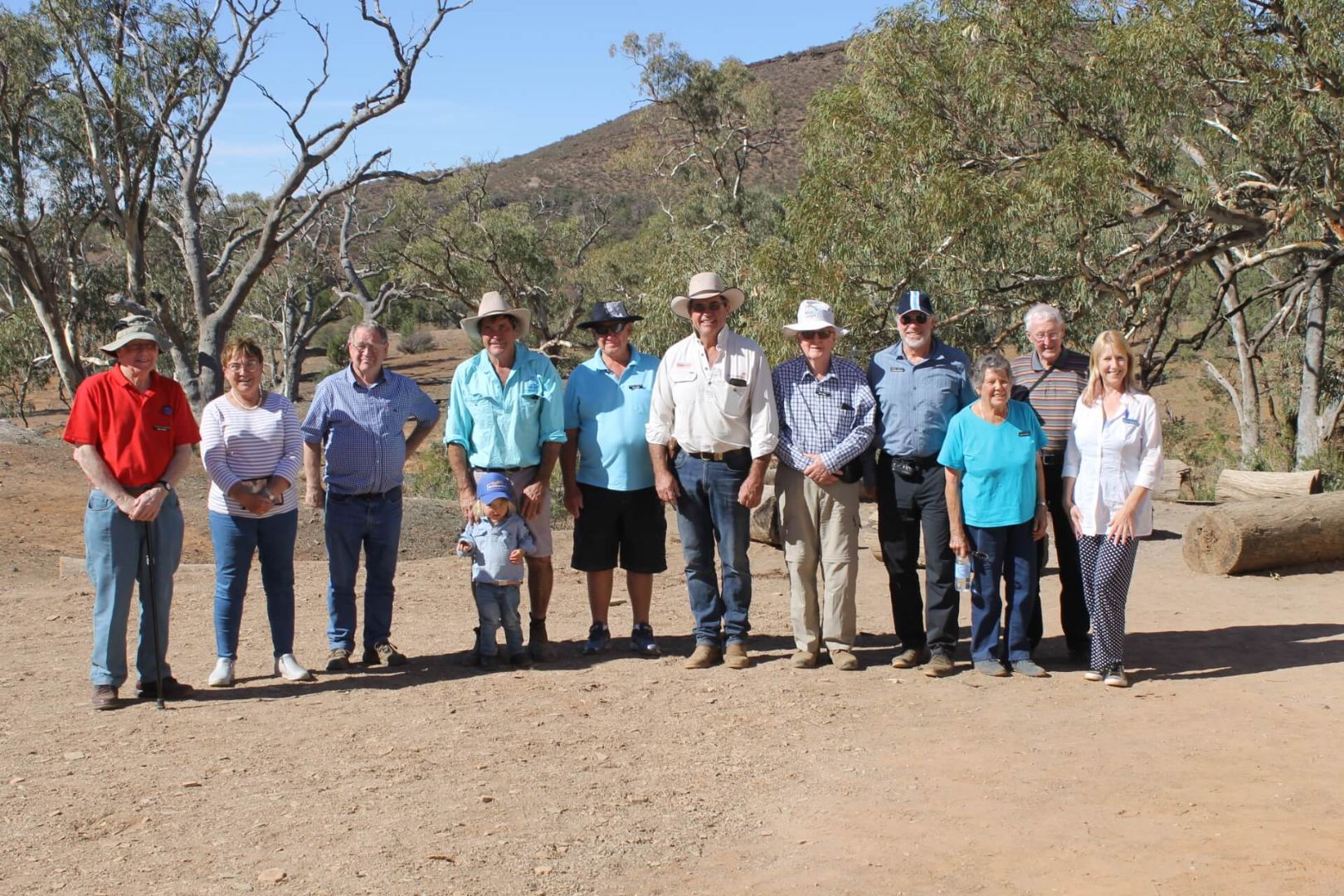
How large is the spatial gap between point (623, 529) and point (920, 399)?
1.68m

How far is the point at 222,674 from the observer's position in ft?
20.9

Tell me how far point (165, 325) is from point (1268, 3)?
55.3ft

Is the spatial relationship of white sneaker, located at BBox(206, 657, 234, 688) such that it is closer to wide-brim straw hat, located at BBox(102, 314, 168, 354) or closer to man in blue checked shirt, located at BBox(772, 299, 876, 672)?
wide-brim straw hat, located at BBox(102, 314, 168, 354)

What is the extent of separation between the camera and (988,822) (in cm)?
434

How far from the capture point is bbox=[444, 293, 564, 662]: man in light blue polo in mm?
6449

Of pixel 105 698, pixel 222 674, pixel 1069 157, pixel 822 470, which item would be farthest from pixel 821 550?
pixel 1069 157

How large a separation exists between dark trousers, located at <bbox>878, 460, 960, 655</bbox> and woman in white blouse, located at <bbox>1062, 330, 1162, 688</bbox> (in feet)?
2.09

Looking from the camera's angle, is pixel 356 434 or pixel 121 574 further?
pixel 356 434

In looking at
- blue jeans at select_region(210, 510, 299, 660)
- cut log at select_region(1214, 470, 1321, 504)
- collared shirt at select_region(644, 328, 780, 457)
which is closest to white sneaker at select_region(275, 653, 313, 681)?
blue jeans at select_region(210, 510, 299, 660)

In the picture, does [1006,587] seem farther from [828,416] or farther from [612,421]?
[612,421]

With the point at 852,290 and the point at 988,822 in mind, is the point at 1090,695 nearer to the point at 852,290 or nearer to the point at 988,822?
the point at 988,822

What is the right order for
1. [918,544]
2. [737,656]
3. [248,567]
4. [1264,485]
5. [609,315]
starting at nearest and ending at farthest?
[248,567] < [918,544] < [737,656] < [609,315] < [1264,485]

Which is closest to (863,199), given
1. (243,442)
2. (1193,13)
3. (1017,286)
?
(1017,286)

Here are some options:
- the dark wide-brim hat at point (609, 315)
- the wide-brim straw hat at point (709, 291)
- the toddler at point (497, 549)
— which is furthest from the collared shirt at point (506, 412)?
the wide-brim straw hat at point (709, 291)
